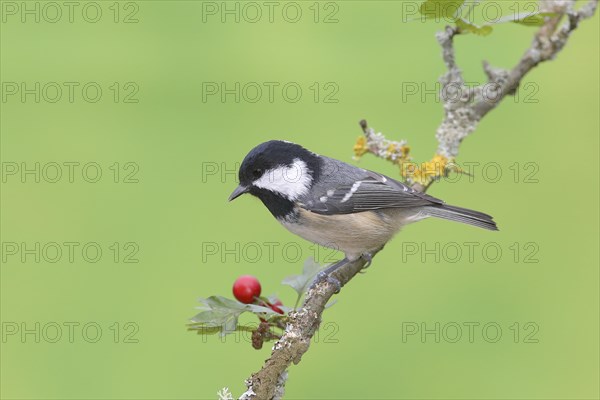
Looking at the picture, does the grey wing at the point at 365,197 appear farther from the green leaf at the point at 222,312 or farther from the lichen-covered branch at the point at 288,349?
the green leaf at the point at 222,312

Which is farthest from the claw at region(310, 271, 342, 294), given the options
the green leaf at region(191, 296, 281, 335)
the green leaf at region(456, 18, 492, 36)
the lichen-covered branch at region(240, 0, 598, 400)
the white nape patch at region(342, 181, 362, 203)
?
the green leaf at region(456, 18, 492, 36)

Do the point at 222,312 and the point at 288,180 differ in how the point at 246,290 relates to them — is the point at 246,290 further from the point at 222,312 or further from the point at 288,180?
the point at 288,180

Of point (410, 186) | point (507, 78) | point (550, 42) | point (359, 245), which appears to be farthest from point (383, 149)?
point (550, 42)

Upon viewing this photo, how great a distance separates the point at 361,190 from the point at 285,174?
276mm

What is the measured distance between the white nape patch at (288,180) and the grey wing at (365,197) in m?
0.04

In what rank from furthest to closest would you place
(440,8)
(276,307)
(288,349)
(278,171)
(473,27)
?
1. (278,171)
2. (473,27)
3. (440,8)
4. (276,307)
5. (288,349)

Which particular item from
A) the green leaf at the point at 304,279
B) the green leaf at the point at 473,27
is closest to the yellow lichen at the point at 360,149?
the green leaf at the point at 473,27

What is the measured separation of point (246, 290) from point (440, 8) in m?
0.74

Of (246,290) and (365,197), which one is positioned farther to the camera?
(365,197)

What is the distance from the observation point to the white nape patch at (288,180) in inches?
74.9

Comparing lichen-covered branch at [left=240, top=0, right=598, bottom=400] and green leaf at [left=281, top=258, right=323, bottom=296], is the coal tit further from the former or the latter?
green leaf at [left=281, top=258, right=323, bottom=296]

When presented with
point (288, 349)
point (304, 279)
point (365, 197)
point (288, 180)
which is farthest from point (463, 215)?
point (288, 349)

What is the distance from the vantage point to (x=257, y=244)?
3184mm

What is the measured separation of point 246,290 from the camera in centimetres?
150
